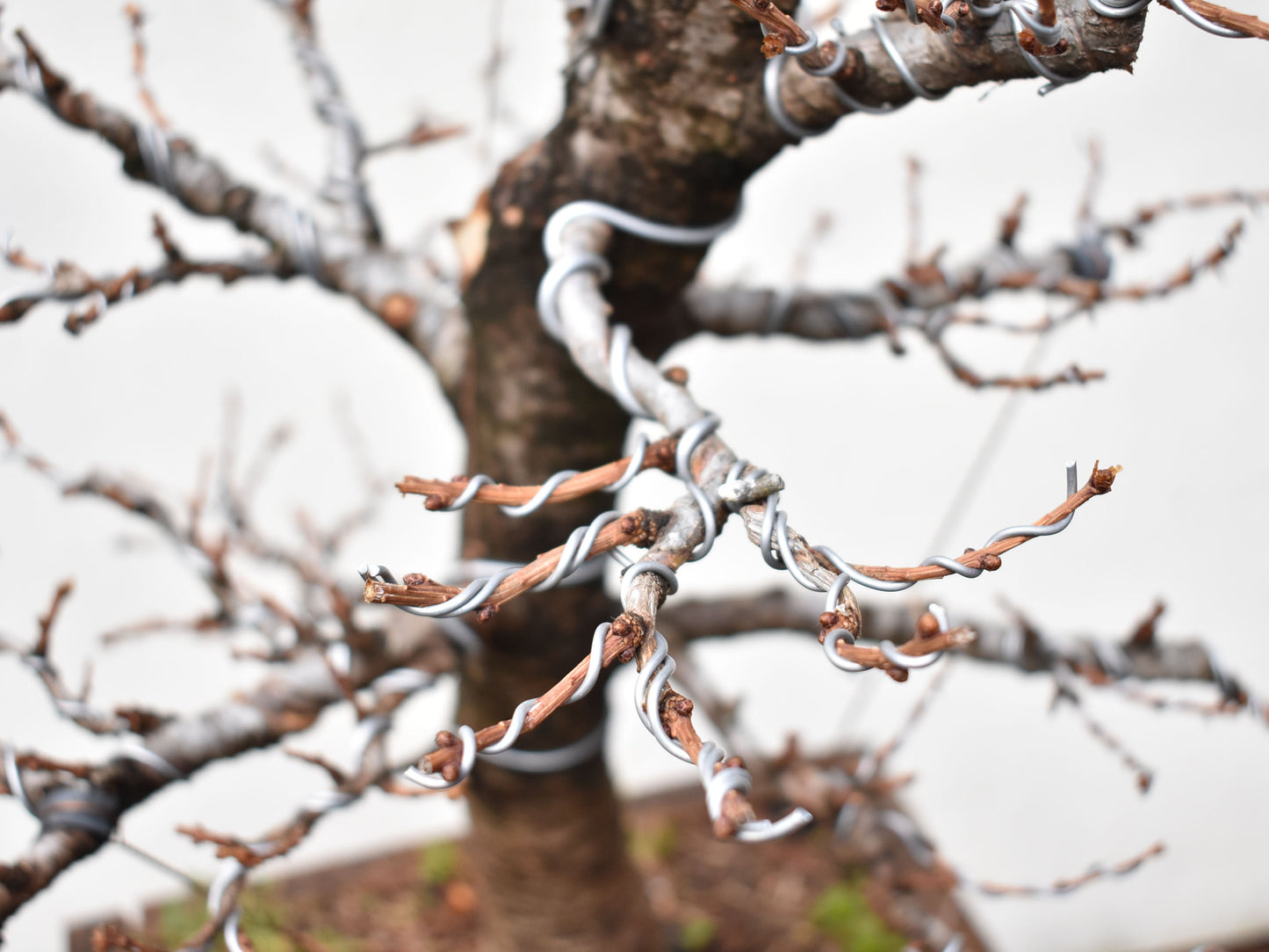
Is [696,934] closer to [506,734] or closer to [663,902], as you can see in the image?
[663,902]

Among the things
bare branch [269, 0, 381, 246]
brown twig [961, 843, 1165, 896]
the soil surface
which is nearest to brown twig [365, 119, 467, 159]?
bare branch [269, 0, 381, 246]

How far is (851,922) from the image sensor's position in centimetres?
97

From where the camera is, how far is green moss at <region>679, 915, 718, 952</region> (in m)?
0.97

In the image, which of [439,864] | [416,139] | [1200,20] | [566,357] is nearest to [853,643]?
[1200,20]

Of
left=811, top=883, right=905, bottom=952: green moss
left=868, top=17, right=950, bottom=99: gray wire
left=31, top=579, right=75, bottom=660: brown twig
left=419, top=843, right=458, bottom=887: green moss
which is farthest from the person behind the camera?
left=419, top=843, right=458, bottom=887: green moss

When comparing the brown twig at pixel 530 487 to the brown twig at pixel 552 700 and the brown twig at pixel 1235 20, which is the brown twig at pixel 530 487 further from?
the brown twig at pixel 1235 20

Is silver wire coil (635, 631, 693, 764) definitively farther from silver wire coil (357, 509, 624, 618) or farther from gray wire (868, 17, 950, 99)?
gray wire (868, 17, 950, 99)

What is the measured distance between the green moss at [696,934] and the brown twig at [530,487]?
2.66ft

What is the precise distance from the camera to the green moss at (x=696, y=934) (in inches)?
38.1

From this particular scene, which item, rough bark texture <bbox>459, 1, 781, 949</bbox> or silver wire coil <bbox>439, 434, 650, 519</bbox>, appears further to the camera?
rough bark texture <bbox>459, 1, 781, 949</bbox>

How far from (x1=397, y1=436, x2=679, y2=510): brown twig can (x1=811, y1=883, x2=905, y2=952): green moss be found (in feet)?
2.65

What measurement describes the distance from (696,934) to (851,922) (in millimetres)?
157

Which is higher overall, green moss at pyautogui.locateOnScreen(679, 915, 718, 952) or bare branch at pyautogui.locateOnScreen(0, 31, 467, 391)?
bare branch at pyautogui.locateOnScreen(0, 31, 467, 391)

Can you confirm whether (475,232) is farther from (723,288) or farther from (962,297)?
(962,297)
